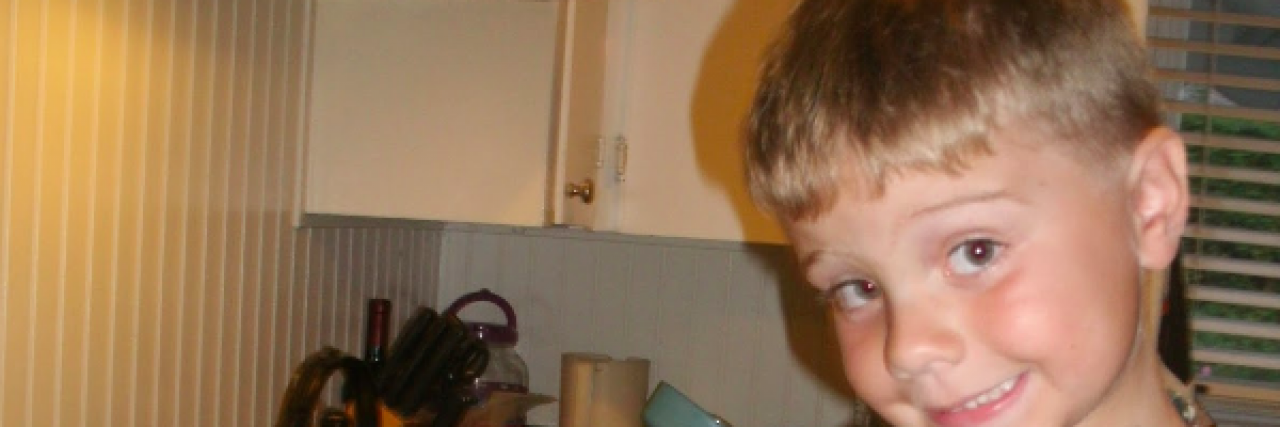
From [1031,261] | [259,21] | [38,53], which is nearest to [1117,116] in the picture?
[1031,261]

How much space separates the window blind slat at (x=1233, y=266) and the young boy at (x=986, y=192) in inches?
80.3

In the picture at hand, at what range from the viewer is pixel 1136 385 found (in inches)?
41.7

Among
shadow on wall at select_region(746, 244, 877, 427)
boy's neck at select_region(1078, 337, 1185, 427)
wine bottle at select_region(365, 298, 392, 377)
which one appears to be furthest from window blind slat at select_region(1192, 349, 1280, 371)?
boy's neck at select_region(1078, 337, 1185, 427)

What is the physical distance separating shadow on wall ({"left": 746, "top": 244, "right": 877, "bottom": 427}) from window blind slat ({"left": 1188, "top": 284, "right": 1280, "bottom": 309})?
73 centimetres

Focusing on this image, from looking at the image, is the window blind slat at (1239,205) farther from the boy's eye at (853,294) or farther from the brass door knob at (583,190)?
the boy's eye at (853,294)

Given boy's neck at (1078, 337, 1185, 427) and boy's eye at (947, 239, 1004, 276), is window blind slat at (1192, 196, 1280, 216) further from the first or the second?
boy's eye at (947, 239, 1004, 276)

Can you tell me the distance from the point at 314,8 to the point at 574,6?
1.12 feet

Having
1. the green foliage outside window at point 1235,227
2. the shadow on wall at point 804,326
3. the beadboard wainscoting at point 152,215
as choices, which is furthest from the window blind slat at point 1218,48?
the beadboard wainscoting at point 152,215

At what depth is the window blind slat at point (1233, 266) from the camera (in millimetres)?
2916

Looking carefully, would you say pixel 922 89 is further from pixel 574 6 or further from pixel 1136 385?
pixel 574 6

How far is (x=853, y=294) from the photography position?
3.34 ft

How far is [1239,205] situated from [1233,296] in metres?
0.17

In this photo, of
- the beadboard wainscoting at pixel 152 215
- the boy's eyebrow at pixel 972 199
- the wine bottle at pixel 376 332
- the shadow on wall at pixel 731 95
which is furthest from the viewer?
the wine bottle at pixel 376 332

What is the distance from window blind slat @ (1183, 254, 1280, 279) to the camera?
9.57ft
